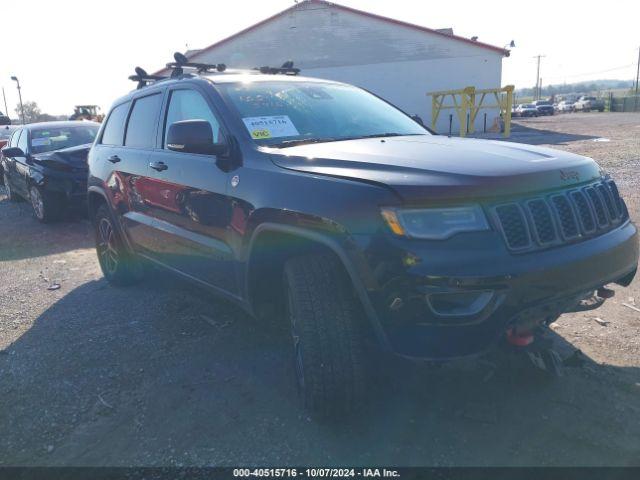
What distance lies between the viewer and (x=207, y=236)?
10.5ft

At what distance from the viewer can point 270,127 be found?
10.2ft

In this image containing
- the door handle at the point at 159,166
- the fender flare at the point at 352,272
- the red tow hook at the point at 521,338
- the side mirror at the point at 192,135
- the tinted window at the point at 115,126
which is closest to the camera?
the fender flare at the point at 352,272

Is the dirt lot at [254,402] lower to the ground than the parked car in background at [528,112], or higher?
lower

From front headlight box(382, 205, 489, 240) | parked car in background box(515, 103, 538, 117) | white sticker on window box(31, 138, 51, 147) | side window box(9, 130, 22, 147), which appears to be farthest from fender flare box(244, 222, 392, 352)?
parked car in background box(515, 103, 538, 117)

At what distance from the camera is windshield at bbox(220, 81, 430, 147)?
3111 mm

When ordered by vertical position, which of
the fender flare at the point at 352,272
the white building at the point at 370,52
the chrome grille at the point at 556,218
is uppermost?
the white building at the point at 370,52

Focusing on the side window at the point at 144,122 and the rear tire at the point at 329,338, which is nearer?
the rear tire at the point at 329,338

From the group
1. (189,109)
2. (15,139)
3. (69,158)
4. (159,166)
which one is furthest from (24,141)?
(189,109)

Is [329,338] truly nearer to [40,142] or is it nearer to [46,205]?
[46,205]

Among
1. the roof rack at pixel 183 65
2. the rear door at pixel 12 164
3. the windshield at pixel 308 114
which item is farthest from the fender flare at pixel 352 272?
the rear door at pixel 12 164

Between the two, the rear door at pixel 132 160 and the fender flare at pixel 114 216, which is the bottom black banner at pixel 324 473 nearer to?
the rear door at pixel 132 160

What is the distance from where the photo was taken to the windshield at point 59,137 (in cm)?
854

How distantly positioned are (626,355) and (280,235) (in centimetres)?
231

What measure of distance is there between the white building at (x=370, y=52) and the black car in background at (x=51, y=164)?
65.8 ft
